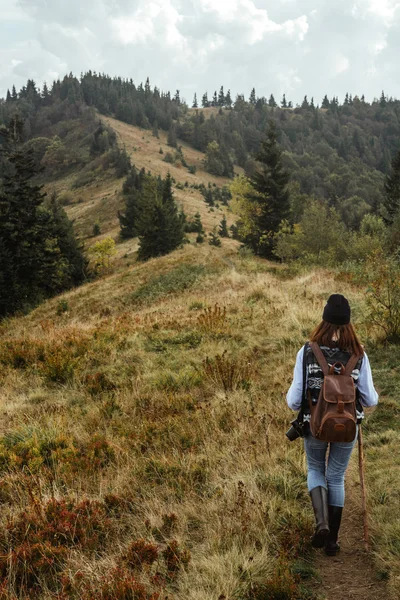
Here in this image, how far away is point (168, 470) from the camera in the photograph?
464cm

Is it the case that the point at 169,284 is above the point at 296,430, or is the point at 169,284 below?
below

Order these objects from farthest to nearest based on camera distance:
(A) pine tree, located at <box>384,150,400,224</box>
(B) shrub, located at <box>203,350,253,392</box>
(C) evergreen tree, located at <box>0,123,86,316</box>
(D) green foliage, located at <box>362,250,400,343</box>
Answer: (A) pine tree, located at <box>384,150,400,224</box>
(C) evergreen tree, located at <box>0,123,86,316</box>
(D) green foliage, located at <box>362,250,400,343</box>
(B) shrub, located at <box>203,350,253,392</box>

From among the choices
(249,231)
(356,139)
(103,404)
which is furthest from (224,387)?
(356,139)

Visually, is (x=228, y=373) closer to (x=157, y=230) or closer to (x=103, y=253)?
(x=157, y=230)

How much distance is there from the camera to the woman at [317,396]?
3.21m

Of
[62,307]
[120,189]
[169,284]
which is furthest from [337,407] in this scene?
[120,189]

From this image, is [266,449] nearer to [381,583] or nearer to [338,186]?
[381,583]

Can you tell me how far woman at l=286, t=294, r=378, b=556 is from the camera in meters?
3.21

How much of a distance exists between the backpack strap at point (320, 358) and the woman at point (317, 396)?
0.06 meters

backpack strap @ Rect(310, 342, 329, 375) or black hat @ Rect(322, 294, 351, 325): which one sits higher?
black hat @ Rect(322, 294, 351, 325)

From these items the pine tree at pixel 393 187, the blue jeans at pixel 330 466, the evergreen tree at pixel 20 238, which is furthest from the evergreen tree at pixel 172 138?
the blue jeans at pixel 330 466

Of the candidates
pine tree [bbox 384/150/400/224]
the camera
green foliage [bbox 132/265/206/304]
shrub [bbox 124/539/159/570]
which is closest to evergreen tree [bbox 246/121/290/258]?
green foliage [bbox 132/265/206/304]

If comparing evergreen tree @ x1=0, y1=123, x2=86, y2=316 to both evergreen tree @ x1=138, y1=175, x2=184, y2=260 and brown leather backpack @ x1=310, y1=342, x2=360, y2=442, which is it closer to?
evergreen tree @ x1=138, y1=175, x2=184, y2=260

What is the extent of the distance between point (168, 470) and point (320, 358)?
8.27 ft
